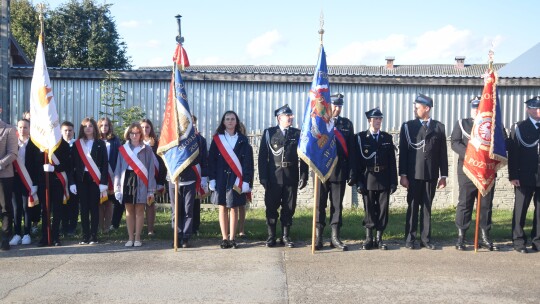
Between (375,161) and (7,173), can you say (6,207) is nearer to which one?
(7,173)

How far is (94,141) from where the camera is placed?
9.21 m

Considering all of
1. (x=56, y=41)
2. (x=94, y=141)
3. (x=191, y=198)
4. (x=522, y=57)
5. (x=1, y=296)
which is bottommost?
(x=1, y=296)

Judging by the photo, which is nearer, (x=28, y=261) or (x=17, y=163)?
(x=28, y=261)

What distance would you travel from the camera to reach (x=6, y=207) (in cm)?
859

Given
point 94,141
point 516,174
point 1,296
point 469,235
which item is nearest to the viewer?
point 1,296

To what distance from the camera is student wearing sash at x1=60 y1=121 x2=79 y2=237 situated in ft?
31.1

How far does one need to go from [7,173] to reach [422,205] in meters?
5.95

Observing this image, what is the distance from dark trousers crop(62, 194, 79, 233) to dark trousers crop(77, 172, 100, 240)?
15.8 inches

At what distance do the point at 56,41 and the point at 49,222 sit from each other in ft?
72.0

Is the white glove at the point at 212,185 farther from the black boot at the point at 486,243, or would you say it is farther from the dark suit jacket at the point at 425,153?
the black boot at the point at 486,243

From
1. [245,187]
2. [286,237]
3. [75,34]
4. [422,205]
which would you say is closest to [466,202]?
[422,205]

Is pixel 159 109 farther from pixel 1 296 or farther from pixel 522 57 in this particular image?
pixel 522 57

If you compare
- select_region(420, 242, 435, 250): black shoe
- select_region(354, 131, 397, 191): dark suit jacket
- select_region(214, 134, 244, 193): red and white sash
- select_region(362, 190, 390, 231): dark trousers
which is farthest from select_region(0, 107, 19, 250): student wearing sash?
select_region(420, 242, 435, 250): black shoe

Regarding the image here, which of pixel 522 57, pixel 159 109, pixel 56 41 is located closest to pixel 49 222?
pixel 159 109
